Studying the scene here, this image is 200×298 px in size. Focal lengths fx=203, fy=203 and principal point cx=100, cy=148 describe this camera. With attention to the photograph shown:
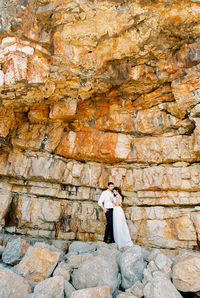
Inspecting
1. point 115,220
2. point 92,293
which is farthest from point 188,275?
point 115,220

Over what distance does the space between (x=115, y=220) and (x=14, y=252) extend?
334 centimetres

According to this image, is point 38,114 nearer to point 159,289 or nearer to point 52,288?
point 52,288

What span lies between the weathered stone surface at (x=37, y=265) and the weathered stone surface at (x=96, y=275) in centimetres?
52

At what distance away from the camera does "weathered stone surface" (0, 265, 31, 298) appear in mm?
3322

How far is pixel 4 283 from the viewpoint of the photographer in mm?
3393

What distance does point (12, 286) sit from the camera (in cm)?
342

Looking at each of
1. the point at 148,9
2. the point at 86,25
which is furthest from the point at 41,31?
→ the point at 148,9

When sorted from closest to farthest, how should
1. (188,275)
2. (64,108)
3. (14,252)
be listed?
(188,275), (14,252), (64,108)

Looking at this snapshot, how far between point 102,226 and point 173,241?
9.33 ft

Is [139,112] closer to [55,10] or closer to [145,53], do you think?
[145,53]

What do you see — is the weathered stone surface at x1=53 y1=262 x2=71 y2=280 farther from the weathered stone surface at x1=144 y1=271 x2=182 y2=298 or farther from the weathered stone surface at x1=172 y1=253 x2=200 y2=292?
the weathered stone surface at x1=172 y1=253 x2=200 y2=292

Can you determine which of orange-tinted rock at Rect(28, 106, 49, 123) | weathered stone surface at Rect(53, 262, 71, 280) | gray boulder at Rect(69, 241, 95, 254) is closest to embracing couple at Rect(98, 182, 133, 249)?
gray boulder at Rect(69, 241, 95, 254)

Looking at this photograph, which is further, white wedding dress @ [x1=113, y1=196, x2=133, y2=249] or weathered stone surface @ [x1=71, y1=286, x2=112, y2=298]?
white wedding dress @ [x1=113, y1=196, x2=133, y2=249]

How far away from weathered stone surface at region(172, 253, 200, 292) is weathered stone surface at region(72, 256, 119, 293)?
119cm
